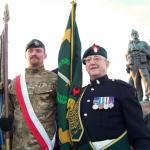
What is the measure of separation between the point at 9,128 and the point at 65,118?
2.08 ft

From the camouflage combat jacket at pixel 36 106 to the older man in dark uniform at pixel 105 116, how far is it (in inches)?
16.2

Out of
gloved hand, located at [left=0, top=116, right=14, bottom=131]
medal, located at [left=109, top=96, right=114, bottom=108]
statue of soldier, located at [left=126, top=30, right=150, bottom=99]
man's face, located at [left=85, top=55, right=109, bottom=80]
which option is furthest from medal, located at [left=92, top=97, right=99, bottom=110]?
statue of soldier, located at [left=126, top=30, right=150, bottom=99]

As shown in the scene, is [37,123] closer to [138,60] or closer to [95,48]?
[95,48]

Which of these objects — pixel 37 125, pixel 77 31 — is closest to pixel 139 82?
pixel 77 31

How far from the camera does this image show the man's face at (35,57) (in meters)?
4.78

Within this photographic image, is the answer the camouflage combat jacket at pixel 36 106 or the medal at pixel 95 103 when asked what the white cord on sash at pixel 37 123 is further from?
the medal at pixel 95 103

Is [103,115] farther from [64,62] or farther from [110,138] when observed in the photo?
[64,62]

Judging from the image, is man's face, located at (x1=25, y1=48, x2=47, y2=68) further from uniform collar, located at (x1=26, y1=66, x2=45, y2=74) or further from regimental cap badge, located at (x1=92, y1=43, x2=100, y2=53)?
regimental cap badge, located at (x1=92, y1=43, x2=100, y2=53)

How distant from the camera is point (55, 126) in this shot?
188 inches

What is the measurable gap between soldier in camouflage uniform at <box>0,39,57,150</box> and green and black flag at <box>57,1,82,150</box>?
125 millimetres

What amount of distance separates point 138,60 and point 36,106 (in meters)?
7.08

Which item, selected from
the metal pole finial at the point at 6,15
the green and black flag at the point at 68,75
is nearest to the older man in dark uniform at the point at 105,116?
the green and black flag at the point at 68,75

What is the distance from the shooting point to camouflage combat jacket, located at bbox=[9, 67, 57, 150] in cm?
461

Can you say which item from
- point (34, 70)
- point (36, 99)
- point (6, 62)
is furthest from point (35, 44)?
point (36, 99)
